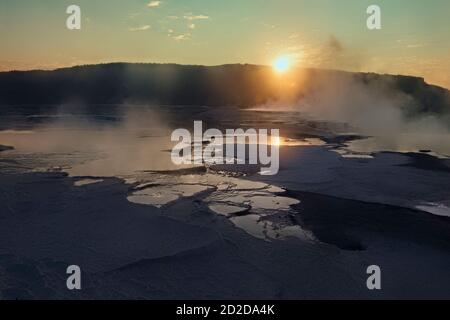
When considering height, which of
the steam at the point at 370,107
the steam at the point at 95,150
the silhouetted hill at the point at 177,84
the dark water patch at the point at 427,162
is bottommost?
the dark water patch at the point at 427,162

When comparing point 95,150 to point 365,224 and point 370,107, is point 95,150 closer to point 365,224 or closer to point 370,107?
point 365,224

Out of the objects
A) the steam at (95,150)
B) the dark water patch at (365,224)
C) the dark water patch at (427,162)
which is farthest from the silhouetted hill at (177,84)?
the dark water patch at (365,224)

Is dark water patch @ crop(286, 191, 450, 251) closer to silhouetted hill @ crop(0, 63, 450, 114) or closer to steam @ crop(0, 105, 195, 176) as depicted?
steam @ crop(0, 105, 195, 176)

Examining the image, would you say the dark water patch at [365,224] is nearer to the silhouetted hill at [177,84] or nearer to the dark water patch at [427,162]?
the dark water patch at [427,162]

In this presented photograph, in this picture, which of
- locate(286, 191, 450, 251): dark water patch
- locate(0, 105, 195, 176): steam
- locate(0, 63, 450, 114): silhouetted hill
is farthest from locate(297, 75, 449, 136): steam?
locate(286, 191, 450, 251): dark water patch

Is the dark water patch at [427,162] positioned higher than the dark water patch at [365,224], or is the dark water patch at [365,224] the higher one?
the dark water patch at [427,162]

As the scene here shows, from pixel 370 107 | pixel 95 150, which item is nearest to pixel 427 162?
pixel 95 150

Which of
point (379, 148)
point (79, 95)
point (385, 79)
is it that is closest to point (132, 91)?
point (79, 95)

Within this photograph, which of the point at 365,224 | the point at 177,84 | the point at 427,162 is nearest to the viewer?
the point at 365,224
